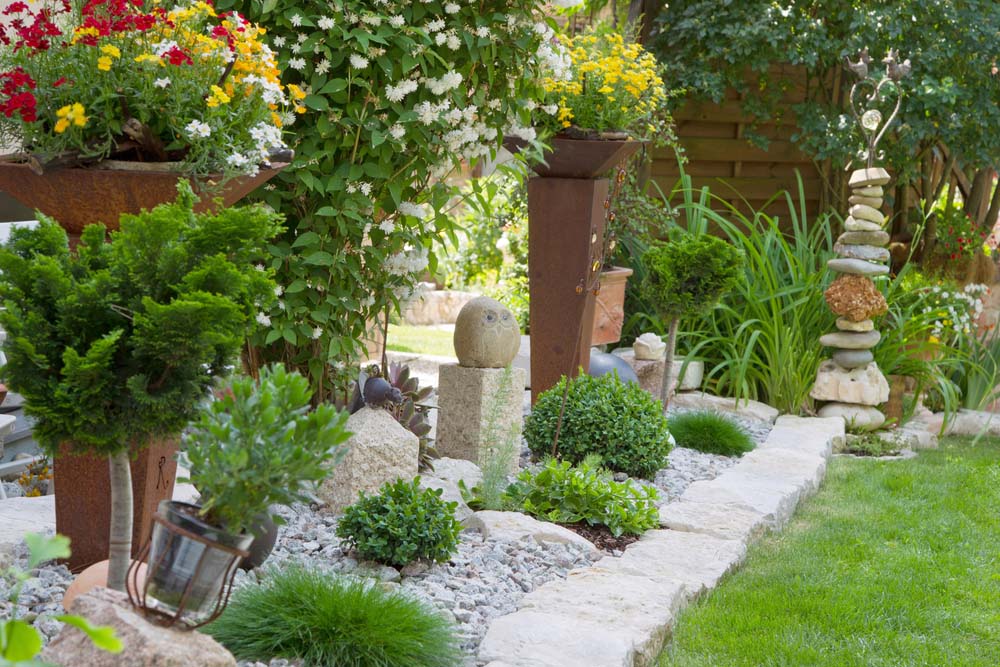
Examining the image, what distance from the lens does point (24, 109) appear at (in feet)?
7.76

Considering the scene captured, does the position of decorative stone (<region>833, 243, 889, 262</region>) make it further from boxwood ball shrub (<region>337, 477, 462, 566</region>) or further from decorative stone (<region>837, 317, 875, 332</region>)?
boxwood ball shrub (<region>337, 477, 462, 566</region>)

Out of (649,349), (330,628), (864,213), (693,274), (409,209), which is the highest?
(864,213)

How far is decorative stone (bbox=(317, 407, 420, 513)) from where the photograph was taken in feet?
10.5

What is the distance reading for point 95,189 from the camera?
2.44 m

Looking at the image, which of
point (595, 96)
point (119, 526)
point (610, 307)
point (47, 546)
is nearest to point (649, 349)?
point (610, 307)

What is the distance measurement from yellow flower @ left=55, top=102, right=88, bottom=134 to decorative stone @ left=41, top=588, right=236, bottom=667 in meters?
1.04

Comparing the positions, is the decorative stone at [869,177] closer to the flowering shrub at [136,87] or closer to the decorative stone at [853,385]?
the decorative stone at [853,385]

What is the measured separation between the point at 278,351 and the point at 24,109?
1413 mm

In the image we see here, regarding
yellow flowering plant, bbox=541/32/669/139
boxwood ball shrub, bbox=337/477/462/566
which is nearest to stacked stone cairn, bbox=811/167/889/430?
yellow flowering plant, bbox=541/32/669/139

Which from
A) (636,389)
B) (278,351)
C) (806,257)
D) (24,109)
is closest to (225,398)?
(24,109)

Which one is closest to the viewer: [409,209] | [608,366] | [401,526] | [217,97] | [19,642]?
[19,642]

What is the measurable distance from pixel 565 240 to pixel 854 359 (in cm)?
204

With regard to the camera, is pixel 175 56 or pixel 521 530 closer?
pixel 175 56

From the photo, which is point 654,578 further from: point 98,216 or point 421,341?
point 421,341
